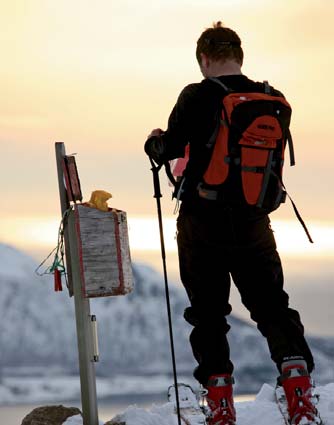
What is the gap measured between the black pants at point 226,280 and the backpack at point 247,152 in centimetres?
14

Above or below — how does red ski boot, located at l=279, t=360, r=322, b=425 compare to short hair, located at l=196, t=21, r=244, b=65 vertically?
below

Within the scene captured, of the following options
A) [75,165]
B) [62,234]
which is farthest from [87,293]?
[75,165]

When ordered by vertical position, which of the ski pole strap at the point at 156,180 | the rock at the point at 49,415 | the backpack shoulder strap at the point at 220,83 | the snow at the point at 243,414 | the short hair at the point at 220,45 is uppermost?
the short hair at the point at 220,45

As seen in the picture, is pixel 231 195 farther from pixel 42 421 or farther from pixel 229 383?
pixel 42 421

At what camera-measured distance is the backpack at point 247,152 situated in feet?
20.4

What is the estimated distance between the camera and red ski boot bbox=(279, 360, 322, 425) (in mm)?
6406

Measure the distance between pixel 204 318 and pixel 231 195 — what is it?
1004 mm

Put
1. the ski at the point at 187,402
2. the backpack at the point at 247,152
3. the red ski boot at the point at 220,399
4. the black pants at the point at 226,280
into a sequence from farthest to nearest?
1. the ski at the point at 187,402
2. the red ski boot at the point at 220,399
3. the black pants at the point at 226,280
4. the backpack at the point at 247,152

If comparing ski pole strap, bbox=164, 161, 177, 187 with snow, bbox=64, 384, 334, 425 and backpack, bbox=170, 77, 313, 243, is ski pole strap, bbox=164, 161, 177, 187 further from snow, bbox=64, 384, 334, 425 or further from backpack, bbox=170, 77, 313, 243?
snow, bbox=64, 384, 334, 425

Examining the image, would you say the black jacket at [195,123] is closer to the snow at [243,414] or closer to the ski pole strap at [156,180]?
the ski pole strap at [156,180]

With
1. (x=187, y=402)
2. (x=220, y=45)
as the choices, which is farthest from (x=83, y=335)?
(x=220, y=45)

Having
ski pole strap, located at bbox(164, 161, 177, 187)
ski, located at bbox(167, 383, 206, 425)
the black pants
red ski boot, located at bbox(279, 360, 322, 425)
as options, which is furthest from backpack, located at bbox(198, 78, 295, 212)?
ski, located at bbox(167, 383, 206, 425)

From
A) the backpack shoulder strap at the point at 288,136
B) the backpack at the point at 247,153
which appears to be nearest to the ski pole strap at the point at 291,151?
the backpack shoulder strap at the point at 288,136

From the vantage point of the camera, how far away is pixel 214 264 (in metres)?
6.39
